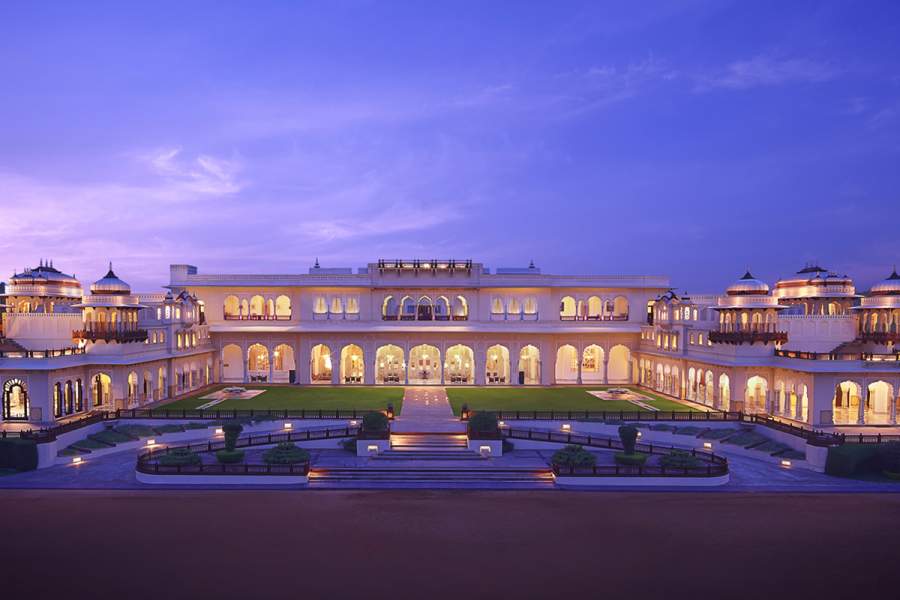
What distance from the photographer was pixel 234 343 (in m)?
50.4

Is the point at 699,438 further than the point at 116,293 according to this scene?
No

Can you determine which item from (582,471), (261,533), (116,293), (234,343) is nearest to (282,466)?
(261,533)

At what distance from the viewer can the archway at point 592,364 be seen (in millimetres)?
52906

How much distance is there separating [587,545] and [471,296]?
34176 mm

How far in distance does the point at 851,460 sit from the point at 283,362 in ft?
149

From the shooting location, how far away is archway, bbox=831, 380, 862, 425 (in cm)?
3388

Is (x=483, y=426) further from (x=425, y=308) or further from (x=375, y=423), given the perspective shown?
(x=425, y=308)

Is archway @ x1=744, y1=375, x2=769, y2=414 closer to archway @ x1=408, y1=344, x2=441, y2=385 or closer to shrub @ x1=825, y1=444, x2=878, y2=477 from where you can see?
shrub @ x1=825, y1=444, x2=878, y2=477

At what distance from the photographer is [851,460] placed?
25875mm

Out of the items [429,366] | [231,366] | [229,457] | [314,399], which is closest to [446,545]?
[229,457]

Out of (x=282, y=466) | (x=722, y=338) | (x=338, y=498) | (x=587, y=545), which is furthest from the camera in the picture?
(x=722, y=338)

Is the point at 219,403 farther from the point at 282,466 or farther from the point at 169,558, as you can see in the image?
the point at 169,558

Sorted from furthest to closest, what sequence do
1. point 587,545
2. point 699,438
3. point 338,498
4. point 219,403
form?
point 219,403
point 699,438
point 338,498
point 587,545

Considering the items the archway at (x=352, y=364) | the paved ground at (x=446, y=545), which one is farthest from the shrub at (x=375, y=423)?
the archway at (x=352, y=364)
